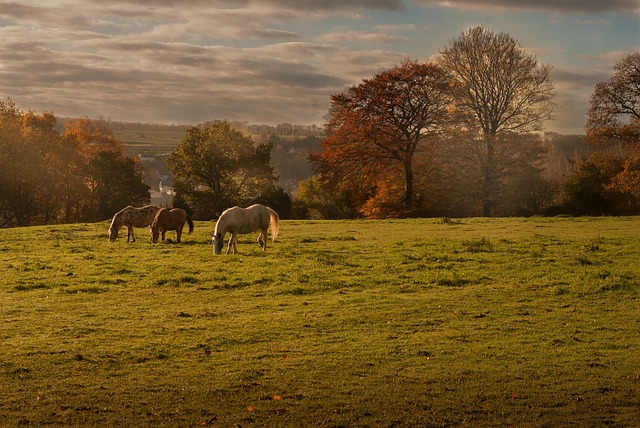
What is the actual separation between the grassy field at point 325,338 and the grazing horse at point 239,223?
1.10 meters

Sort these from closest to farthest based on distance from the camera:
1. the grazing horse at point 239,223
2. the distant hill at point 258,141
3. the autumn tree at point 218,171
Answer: the grazing horse at point 239,223
the autumn tree at point 218,171
the distant hill at point 258,141

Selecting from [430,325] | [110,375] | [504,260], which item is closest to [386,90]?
[504,260]

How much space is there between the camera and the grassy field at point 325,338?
31.1ft

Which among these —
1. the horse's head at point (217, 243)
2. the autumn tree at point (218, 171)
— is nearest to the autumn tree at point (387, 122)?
the autumn tree at point (218, 171)

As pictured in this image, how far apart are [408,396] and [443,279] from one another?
941 centimetres

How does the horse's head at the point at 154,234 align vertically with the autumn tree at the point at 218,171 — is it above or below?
below

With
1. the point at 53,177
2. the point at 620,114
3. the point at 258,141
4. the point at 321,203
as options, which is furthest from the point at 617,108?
the point at 258,141

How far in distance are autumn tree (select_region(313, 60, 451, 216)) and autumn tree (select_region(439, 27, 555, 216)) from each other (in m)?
2.00

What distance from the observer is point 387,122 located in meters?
54.1

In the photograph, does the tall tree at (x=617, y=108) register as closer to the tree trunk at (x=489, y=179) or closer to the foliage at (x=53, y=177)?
the tree trunk at (x=489, y=179)

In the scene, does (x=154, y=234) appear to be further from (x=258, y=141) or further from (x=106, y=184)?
(x=258, y=141)

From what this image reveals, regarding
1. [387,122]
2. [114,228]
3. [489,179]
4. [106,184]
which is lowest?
[114,228]

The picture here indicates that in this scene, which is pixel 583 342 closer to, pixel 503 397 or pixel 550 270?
pixel 503 397

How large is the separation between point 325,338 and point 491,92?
45.2 m
